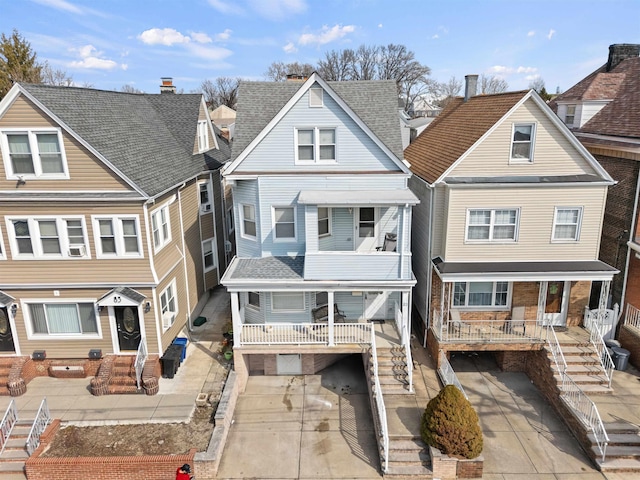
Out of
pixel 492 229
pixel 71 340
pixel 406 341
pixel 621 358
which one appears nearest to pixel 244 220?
pixel 71 340

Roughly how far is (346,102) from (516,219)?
312 inches

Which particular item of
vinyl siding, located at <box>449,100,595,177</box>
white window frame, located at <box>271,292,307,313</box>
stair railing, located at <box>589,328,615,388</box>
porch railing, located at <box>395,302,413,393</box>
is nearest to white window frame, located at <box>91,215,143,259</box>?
white window frame, located at <box>271,292,307,313</box>

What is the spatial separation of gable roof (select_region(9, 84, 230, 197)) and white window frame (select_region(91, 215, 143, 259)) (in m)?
1.30

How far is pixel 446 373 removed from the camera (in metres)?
15.3

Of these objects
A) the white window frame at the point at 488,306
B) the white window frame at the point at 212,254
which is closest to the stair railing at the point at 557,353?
the white window frame at the point at 488,306

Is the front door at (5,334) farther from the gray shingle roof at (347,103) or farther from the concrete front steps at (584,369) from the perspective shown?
the concrete front steps at (584,369)

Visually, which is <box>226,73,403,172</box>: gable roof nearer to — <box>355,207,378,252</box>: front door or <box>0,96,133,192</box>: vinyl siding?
<box>355,207,378,252</box>: front door

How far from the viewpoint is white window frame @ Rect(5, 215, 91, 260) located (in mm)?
14812

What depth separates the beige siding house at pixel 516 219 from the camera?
15.4 metres

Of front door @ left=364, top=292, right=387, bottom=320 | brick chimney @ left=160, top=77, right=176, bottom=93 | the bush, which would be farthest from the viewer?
brick chimney @ left=160, top=77, right=176, bottom=93

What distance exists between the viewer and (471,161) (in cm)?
1587

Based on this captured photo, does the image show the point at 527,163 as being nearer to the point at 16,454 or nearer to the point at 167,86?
the point at 16,454

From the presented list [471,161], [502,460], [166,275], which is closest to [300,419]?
[502,460]

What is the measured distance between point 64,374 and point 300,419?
9.09 m
